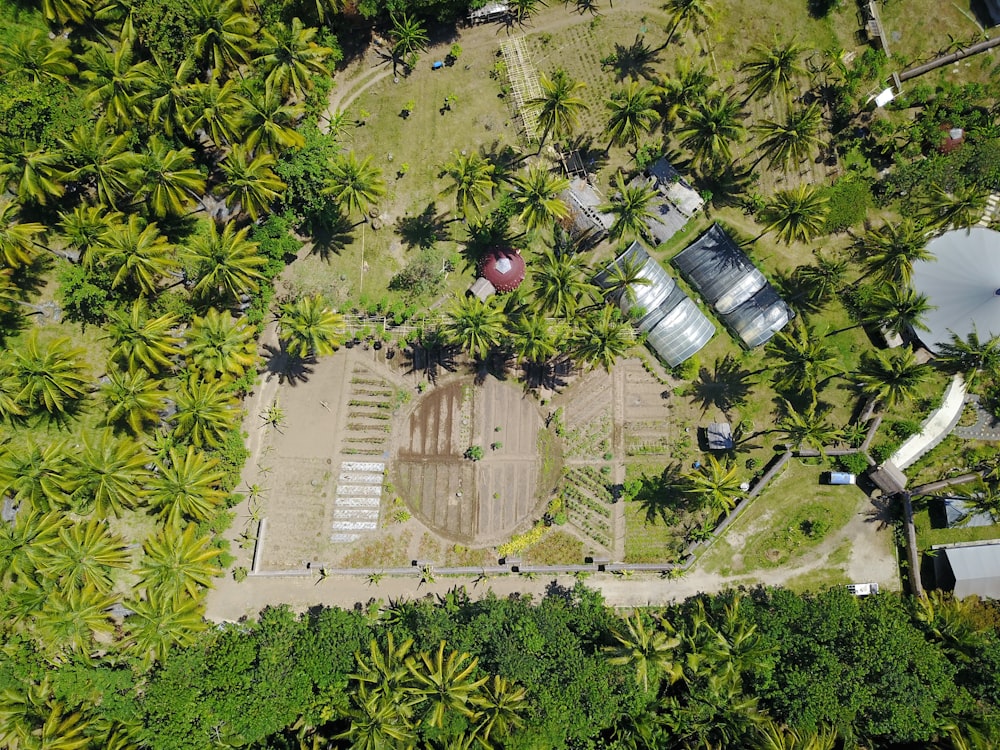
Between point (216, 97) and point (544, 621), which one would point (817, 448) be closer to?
point (544, 621)

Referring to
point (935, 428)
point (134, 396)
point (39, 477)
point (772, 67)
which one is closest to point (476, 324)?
point (134, 396)

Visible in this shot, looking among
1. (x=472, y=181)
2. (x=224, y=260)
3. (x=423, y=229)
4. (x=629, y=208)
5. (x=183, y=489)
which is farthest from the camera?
(x=423, y=229)

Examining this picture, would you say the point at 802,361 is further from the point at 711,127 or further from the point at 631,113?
the point at 631,113

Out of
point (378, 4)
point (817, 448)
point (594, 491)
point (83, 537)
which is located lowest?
point (83, 537)

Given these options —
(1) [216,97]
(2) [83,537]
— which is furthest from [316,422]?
(1) [216,97]

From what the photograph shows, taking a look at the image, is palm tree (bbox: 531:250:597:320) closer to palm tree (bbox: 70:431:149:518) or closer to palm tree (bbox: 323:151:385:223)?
palm tree (bbox: 323:151:385:223)

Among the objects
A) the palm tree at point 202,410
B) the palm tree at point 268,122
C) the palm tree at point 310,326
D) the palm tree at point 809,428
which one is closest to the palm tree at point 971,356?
the palm tree at point 809,428

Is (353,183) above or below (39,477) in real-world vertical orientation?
above
